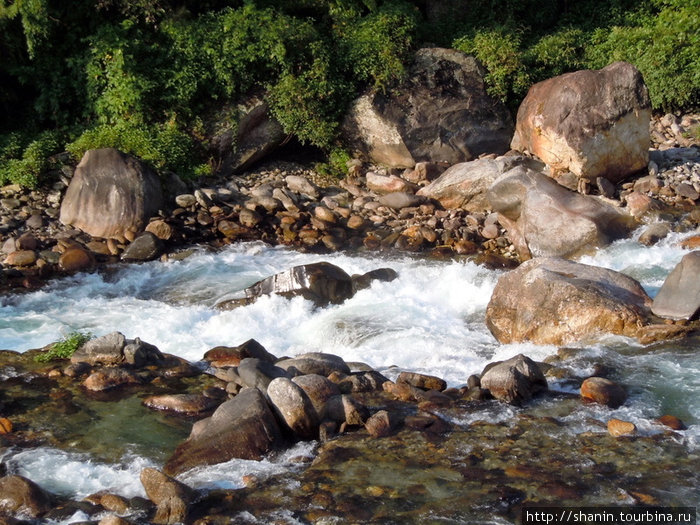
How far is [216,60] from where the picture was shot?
16.3m

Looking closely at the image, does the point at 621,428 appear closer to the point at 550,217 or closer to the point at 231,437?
the point at 231,437

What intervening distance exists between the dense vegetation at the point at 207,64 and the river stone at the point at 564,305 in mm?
7648

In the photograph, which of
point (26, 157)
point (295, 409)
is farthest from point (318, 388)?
point (26, 157)

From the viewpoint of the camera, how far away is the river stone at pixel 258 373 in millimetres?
8359

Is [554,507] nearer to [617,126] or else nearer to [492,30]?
[617,126]

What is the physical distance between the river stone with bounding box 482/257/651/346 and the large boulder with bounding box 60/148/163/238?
6.83 metres

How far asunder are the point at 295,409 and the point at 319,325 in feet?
11.3

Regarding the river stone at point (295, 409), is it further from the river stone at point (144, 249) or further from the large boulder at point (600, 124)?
the large boulder at point (600, 124)

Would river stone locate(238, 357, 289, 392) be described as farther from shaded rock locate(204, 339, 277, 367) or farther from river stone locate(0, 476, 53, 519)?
river stone locate(0, 476, 53, 519)

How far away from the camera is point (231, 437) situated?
23.3 feet

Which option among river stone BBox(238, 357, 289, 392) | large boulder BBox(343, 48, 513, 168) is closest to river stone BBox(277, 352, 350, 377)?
river stone BBox(238, 357, 289, 392)

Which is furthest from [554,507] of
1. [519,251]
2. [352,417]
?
[519,251]

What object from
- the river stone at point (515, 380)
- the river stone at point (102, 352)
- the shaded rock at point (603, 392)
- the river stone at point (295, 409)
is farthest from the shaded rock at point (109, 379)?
the shaded rock at point (603, 392)

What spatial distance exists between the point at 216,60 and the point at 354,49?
2.92 m
